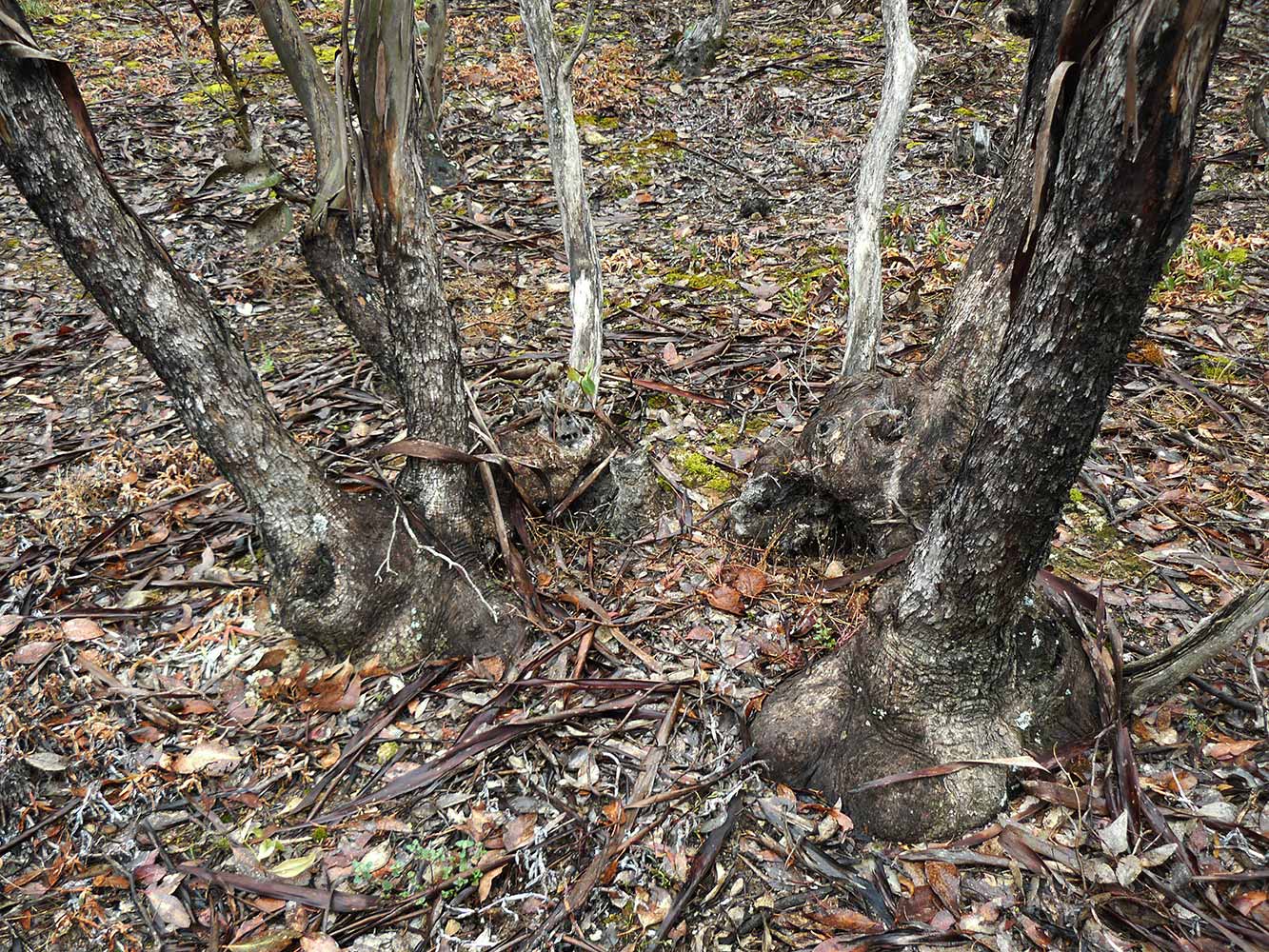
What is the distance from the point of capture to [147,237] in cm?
261

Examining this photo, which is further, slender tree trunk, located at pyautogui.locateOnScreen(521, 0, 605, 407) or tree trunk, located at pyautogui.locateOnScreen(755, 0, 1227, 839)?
slender tree trunk, located at pyautogui.locateOnScreen(521, 0, 605, 407)

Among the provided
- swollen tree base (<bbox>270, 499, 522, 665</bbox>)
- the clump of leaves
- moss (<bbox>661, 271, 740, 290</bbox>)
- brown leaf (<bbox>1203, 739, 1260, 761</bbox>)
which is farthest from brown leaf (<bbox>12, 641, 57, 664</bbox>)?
the clump of leaves

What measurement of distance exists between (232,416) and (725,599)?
1898mm

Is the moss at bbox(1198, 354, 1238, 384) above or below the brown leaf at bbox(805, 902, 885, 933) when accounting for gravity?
above

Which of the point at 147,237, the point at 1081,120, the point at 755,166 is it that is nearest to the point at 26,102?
the point at 147,237

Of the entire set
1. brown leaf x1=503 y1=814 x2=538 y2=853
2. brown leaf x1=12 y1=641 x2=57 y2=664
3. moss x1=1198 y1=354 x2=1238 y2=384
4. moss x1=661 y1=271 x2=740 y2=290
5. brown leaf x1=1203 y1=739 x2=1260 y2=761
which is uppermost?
moss x1=661 y1=271 x2=740 y2=290

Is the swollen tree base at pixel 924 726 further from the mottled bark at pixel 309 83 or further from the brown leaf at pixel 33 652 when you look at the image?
the brown leaf at pixel 33 652

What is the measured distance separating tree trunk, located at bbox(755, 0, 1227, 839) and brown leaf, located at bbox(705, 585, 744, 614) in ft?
1.49

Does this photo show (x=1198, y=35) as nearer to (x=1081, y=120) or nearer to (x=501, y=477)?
(x=1081, y=120)

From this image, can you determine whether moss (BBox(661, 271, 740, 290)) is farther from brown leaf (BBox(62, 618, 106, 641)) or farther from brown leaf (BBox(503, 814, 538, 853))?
brown leaf (BBox(62, 618, 106, 641))

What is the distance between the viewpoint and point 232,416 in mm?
2783

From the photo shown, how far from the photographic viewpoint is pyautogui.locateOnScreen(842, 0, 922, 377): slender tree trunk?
11.3 feet

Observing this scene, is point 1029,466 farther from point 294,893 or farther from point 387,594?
point 294,893

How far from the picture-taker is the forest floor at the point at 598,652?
239cm
